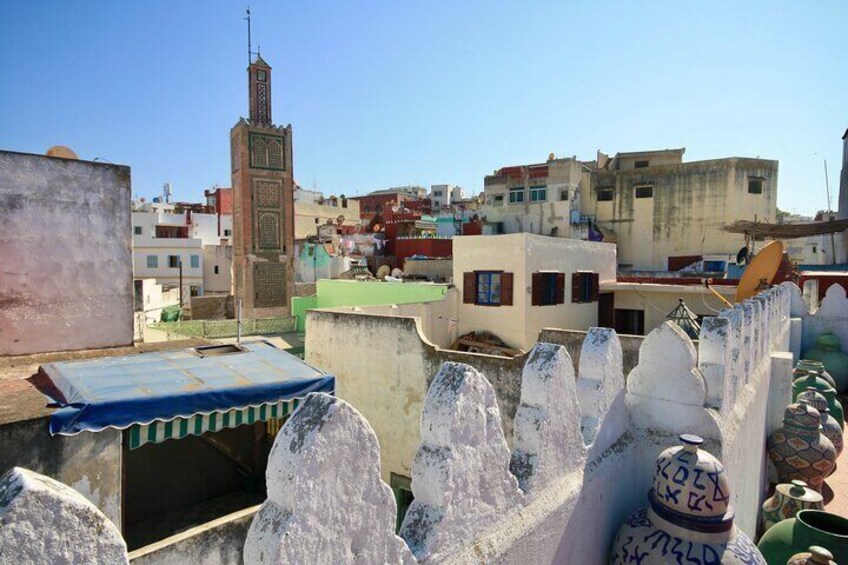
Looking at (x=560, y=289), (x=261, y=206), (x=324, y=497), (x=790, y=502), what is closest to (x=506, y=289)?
(x=560, y=289)

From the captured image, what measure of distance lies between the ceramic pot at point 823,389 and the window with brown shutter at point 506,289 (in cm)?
784

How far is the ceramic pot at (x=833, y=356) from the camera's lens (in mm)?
12406

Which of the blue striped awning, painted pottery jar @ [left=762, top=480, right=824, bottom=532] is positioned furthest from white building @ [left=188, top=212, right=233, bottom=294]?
painted pottery jar @ [left=762, top=480, right=824, bottom=532]

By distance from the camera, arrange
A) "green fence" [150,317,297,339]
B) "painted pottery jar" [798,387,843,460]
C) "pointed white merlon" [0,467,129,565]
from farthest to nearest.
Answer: "green fence" [150,317,297,339] < "painted pottery jar" [798,387,843,460] < "pointed white merlon" [0,467,129,565]

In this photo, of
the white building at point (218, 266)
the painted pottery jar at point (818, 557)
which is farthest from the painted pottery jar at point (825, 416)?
the white building at point (218, 266)

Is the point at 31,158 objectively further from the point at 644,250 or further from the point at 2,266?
the point at 644,250

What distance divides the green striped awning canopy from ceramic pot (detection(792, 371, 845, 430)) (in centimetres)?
872

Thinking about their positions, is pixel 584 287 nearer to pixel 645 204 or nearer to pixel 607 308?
pixel 607 308

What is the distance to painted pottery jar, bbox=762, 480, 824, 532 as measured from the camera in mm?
5800

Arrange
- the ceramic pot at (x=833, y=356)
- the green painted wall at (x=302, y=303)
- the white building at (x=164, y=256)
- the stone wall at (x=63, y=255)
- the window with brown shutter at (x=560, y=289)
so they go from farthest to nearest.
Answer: the white building at (x=164, y=256) < the green painted wall at (x=302, y=303) < the window with brown shutter at (x=560, y=289) < the ceramic pot at (x=833, y=356) < the stone wall at (x=63, y=255)

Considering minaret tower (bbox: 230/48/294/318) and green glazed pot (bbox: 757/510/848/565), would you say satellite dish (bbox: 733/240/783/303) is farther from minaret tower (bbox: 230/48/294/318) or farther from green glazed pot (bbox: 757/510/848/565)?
minaret tower (bbox: 230/48/294/318)

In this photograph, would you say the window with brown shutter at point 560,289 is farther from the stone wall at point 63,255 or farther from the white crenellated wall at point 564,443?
the stone wall at point 63,255

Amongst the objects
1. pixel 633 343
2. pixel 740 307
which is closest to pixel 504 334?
pixel 633 343

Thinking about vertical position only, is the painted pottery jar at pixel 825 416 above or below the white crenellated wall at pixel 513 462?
below
